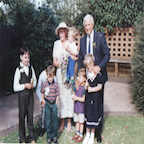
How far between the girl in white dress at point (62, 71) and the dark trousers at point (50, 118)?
499mm

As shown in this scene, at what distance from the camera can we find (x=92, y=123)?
348cm

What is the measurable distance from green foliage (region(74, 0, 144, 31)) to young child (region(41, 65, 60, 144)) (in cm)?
569

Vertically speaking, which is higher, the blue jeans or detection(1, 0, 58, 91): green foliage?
detection(1, 0, 58, 91): green foliage

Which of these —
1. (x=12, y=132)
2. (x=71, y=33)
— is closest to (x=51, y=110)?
(x=12, y=132)

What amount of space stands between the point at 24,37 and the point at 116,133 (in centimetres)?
498

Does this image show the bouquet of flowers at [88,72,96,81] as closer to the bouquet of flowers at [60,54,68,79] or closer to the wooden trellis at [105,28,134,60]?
the bouquet of flowers at [60,54,68,79]

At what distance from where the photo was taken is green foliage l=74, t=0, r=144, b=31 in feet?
27.1

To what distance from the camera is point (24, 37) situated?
24.7 ft

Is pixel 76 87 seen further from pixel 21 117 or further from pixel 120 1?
pixel 120 1

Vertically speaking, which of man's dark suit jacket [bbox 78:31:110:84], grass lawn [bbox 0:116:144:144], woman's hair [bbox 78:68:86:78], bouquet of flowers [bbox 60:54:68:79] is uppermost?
man's dark suit jacket [bbox 78:31:110:84]

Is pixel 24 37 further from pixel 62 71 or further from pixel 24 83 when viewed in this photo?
pixel 24 83

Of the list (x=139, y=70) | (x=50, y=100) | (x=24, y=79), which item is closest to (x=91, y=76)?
(x=50, y=100)

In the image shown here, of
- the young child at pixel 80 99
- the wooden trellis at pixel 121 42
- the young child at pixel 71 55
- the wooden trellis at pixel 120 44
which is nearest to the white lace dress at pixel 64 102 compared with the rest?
the young child at pixel 71 55

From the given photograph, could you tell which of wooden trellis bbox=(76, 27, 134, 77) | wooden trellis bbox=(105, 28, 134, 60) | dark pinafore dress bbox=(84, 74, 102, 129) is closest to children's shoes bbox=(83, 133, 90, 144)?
dark pinafore dress bbox=(84, 74, 102, 129)
